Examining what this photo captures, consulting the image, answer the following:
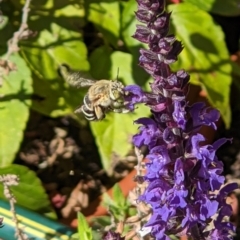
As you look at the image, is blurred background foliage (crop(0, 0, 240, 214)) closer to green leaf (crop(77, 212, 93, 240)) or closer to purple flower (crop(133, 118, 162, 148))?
A: green leaf (crop(77, 212, 93, 240))

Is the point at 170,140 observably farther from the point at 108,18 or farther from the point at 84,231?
the point at 108,18

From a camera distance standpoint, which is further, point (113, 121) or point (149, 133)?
point (113, 121)

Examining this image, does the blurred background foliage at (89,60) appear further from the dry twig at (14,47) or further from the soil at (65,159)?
the soil at (65,159)

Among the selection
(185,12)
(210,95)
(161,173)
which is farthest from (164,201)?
(185,12)

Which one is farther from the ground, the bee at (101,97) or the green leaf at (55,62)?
the bee at (101,97)

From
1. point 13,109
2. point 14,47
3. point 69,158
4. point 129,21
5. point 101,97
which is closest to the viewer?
point 101,97

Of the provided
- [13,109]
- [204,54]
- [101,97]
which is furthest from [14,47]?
[204,54]

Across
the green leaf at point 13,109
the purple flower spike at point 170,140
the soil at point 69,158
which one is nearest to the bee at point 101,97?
the purple flower spike at point 170,140

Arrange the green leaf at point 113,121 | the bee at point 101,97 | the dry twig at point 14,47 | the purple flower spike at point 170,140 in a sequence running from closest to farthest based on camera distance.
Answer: the purple flower spike at point 170,140
the bee at point 101,97
the dry twig at point 14,47
the green leaf at point 113,121

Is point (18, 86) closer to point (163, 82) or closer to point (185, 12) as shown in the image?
point (185, 12)
